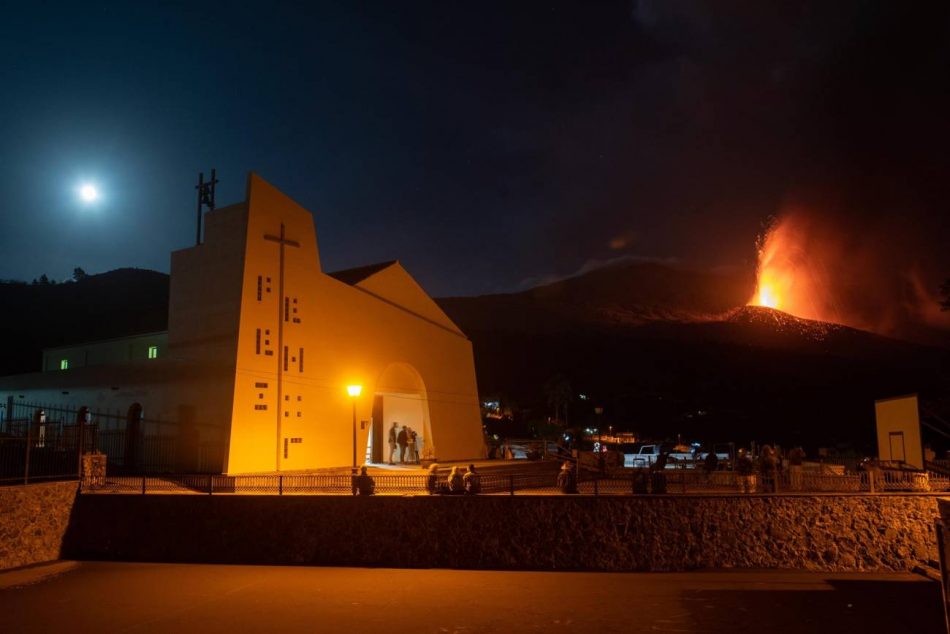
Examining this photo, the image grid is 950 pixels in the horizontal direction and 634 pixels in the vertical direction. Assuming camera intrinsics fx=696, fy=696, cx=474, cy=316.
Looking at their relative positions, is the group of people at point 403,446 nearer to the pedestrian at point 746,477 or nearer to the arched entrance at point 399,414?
the arched entrance at point 399,414

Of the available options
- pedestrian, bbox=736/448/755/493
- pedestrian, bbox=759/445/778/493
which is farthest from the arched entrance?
pedestrian, bbox=736/448/755/493

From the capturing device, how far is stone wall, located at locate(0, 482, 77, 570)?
56.5 feet

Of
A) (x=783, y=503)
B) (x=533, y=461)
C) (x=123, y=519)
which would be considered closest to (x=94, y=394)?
(x=123, y=519)

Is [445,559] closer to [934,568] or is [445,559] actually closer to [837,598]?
[837,598]

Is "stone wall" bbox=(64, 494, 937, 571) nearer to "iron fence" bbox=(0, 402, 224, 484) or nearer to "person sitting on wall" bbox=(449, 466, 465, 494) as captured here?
"person sitting on wall" bbox=(449, 466, 465, 494)

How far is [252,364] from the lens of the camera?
2309cm

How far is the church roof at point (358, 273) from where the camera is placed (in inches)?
1243

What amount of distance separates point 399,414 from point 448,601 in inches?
807

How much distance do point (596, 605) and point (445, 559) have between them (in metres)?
5.15

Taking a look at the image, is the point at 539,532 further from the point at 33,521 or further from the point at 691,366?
the point at 691,366

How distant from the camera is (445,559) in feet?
58.5

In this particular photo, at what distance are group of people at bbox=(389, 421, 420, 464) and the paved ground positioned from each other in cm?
1460

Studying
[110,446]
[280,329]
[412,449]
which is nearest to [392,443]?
[412,449]

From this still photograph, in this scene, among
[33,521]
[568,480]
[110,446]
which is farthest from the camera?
[110,446]
